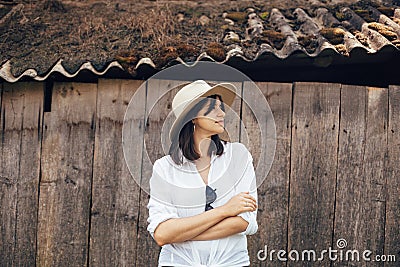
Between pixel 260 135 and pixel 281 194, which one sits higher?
pixel 260 135

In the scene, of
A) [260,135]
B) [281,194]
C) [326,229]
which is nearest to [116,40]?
[260,135]

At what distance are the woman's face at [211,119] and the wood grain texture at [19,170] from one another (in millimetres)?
1767

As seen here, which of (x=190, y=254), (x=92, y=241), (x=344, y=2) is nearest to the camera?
(x=190, y=254)

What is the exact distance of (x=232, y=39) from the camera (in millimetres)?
5109

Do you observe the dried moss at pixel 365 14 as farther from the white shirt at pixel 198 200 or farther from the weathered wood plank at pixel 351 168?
the white shirt at pixel 198 200

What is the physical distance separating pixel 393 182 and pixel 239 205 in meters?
2.00

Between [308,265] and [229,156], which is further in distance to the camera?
[308,265]

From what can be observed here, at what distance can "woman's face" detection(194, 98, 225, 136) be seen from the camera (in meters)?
3.53

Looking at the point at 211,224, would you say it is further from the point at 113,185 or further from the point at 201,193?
the point at 113,185

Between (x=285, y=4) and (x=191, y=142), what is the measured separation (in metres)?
3.23

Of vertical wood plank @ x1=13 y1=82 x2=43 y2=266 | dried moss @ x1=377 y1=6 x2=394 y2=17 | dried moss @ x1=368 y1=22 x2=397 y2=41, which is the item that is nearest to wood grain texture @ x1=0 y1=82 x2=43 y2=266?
vertical wood plank @ x1=13 y1=82 x2=43 y2=266

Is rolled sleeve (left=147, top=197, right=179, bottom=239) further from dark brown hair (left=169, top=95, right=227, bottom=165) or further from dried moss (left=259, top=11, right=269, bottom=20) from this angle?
dried moss (left=259, top=11, right=269, bottom=20)

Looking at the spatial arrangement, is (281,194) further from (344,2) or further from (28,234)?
(344,2)

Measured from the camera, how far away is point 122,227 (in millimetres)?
4762
